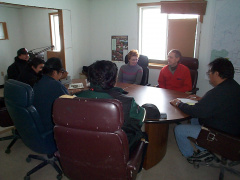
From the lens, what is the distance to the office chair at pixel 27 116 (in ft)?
5.33

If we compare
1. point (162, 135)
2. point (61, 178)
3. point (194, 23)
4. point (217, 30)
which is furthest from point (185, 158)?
point (194, 23)

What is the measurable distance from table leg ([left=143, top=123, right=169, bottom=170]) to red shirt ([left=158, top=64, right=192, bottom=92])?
100cm

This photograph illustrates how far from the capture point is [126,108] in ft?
4.37

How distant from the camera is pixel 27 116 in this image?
165 centimetres

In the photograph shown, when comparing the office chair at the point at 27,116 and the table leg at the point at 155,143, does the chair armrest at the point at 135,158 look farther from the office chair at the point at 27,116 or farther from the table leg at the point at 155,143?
the office chair at the point at 27,116

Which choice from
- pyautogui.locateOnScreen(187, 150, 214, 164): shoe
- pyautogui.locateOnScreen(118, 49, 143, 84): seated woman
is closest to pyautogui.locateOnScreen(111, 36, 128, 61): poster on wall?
pyautogui.locateOnScreen(118, 49, 143, 84): seated woman

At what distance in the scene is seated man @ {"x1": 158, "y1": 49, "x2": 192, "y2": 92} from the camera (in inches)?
118

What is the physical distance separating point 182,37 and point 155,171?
2.72 m

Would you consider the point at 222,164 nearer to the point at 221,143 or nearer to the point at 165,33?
the point at 221,143

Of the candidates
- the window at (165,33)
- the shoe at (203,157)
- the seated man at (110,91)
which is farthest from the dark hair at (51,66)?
the window at (165,33)

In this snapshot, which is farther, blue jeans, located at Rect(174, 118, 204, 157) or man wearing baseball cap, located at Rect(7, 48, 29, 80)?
man wearing baseball cap, located at Rect(7, 48, 29, 80)

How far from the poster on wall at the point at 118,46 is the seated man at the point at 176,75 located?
5.45 ft

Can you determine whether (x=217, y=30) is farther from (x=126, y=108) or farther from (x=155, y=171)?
(x=126, y=108)

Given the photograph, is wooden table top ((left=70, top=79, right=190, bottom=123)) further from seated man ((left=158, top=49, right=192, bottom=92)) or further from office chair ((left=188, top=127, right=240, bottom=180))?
seated man ((left=158, top=49, right=192, bottom=92))
